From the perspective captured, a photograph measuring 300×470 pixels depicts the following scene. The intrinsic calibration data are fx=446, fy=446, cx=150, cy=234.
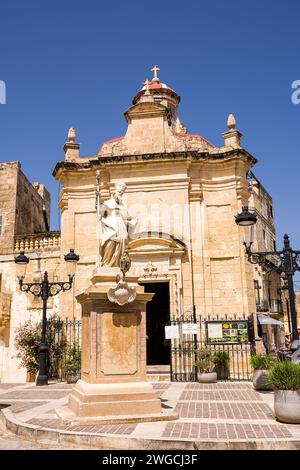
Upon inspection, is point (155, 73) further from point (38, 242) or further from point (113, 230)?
point (113, 230)

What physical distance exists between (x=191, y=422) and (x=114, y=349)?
5.89 ft

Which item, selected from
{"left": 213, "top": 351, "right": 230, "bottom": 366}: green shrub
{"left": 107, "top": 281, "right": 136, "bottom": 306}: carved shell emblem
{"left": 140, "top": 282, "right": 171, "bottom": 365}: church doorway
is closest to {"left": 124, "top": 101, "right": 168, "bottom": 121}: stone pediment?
{"left": 140, "top": 282, "right": 171, "bottom": 365}: church doorway

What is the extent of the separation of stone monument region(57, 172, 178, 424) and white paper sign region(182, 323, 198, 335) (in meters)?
6.95

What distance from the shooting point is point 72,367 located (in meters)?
15.5

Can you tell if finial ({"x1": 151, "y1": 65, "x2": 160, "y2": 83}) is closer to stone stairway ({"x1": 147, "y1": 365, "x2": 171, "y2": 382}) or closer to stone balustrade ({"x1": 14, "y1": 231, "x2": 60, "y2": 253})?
stone balustrade ({"x1": 14, "y1": 231, "x2": 60, "y2": 253})

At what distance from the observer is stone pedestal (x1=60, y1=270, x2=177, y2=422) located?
7.53 meters

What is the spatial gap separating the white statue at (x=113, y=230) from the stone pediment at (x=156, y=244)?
8254mm

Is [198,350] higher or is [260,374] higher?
[198,350]

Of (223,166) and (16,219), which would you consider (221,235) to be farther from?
(16,219)

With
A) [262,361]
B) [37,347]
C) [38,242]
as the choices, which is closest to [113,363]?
[262,361]

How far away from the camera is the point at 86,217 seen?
18.8 metres

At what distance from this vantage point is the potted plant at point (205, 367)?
46.4 feet

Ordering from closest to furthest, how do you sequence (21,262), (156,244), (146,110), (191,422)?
(191,422)
(21,262)
(156,244)
(146,110)

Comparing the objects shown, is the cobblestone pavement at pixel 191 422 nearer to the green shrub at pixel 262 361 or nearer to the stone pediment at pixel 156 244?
the green shrub at pixel 262 361
